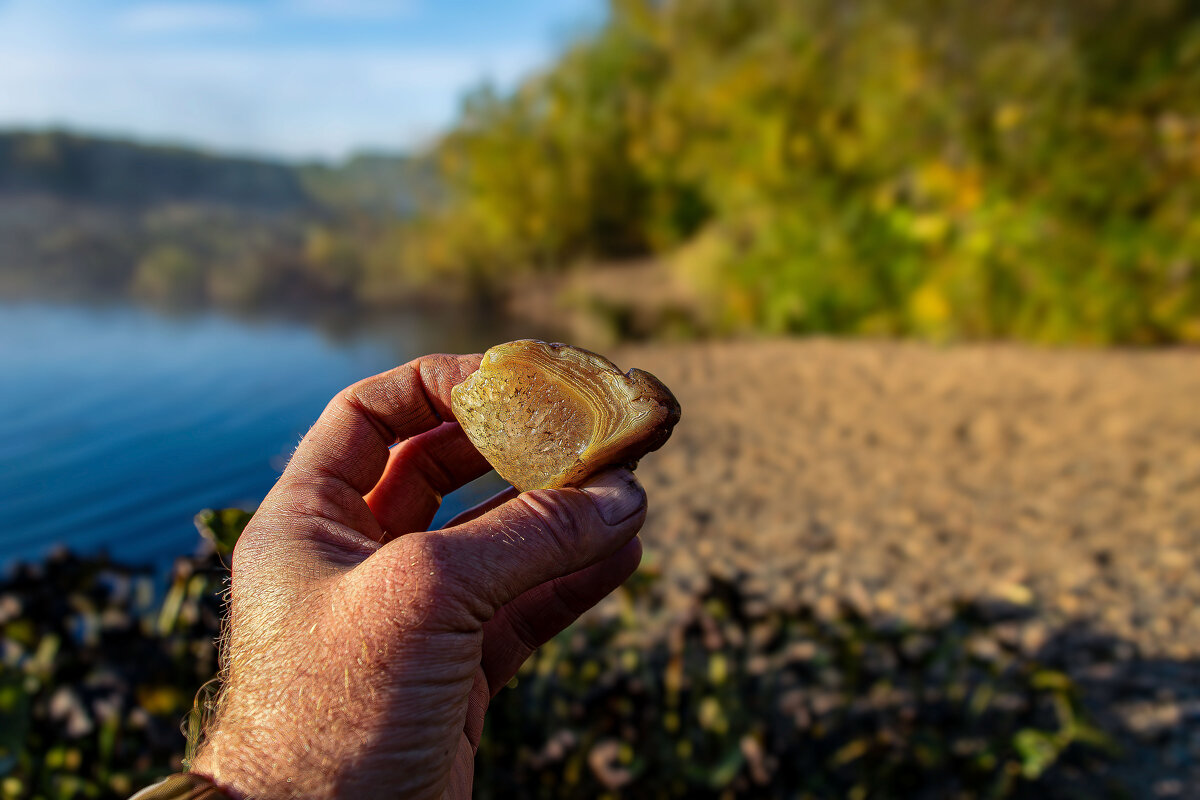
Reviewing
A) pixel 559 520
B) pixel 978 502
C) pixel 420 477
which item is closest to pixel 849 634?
pixel 420 477

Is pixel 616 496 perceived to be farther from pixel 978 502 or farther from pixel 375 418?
pixel 978 502

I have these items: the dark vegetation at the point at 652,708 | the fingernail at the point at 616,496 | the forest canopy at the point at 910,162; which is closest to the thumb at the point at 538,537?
the fingernail at the point at 616,496

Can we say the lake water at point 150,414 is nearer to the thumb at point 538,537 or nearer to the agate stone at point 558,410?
the agate stone at point 558,410

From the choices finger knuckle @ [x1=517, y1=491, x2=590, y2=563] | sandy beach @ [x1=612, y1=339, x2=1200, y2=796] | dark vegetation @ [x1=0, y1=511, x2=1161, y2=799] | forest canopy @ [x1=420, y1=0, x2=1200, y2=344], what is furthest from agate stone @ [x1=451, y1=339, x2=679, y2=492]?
forest canopy @ [x1=420, y1=0, x2=1200, y2=344]

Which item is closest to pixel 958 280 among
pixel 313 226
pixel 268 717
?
pixel 268 717

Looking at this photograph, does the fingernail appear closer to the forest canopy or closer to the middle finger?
the middle finger

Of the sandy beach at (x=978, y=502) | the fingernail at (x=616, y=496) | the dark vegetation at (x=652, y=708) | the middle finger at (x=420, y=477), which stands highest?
the fingernail at (x=616, y=496)
